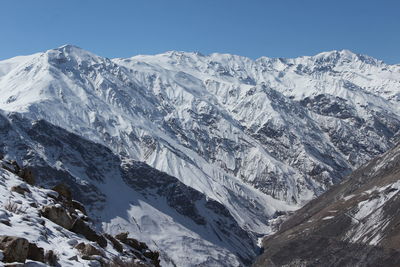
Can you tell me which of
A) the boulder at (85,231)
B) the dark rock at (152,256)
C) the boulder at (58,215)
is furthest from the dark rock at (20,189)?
the dark rock at (152,256)

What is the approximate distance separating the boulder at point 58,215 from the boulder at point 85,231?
0.43 m

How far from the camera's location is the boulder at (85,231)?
36.9 meters

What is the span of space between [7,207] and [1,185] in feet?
22.6

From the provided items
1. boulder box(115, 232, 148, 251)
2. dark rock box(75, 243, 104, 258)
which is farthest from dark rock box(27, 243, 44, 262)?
boulder box(115, 232, 148, 251)

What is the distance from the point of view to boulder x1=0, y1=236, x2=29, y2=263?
21.5 m

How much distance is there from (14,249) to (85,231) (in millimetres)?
16102

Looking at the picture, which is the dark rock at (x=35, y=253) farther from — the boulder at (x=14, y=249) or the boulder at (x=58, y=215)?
the boulder at (x=58, y=215)

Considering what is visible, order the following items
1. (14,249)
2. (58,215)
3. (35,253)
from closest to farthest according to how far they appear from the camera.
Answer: (14,249), (35,253), (58,215)

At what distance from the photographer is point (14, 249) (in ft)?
71.3

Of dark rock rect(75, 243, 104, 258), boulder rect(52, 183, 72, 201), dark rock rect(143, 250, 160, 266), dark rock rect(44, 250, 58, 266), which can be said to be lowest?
dark rock rect(44, 250, 58, 266)

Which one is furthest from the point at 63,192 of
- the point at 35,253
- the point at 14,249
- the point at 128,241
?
the point at 14,249

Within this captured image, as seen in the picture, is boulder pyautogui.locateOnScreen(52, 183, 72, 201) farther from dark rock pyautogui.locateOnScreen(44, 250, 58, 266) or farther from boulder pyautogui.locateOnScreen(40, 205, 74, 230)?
dark rock pyautogui.locateOnScreen(44, 250, 58, 266)

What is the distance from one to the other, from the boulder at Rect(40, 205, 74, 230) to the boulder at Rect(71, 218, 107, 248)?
17.1 inches

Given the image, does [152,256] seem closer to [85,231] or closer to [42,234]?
[85,231]
